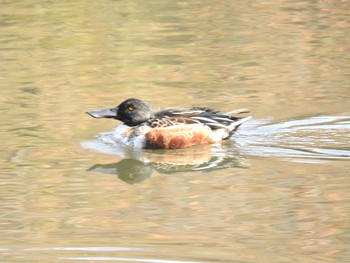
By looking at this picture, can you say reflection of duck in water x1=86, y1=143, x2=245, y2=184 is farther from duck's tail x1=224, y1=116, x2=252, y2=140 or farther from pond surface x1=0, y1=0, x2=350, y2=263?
duck's tail x1=224, y1=116, x2=252, y2=140

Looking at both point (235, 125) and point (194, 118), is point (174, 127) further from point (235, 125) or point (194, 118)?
point (235, 125)

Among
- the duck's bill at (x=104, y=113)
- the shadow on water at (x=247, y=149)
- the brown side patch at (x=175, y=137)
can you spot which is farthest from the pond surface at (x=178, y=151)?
the duck's bill at (x=104, y=113)

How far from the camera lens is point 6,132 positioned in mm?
12906

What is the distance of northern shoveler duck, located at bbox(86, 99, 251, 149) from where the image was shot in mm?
12305

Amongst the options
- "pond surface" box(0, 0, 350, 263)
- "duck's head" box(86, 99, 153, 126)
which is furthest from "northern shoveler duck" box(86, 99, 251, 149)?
"pond surface" box(0, 0, 350, 263)

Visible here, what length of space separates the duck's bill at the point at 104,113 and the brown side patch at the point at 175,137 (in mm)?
698

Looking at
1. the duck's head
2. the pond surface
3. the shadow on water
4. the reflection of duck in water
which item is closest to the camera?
the pond surface

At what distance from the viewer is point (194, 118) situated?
41.0ft

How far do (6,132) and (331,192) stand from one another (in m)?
4.24

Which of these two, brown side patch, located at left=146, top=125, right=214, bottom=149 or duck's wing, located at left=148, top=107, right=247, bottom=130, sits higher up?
duck's wing, located at left=148, top=107, right=247, bottom=130

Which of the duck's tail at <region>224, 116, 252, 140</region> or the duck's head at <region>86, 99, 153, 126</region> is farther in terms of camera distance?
the duck's head at <region>86, 99, 153, 126</region>

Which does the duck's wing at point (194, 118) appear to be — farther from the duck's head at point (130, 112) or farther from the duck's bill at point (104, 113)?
the duck's bill at point (104, 113)

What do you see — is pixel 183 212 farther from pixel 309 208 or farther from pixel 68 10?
pixel 68 10

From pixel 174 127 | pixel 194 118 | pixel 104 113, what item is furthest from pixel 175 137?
pixel 104 113
